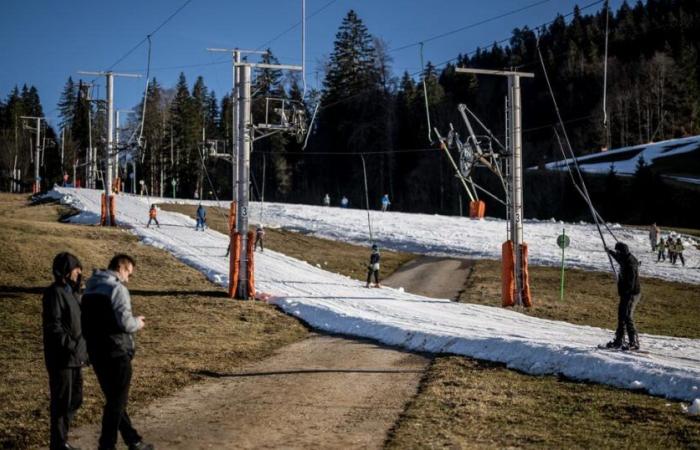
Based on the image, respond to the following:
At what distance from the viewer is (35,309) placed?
19.9 metres

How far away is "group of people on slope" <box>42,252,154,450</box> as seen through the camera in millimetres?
7438

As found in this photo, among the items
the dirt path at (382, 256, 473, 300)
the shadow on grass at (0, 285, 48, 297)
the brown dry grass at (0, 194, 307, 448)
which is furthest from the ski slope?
the shadow on grass at (0, 285, 48, 297)

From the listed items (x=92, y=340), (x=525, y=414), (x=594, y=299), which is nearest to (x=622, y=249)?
(x=525, y=414)

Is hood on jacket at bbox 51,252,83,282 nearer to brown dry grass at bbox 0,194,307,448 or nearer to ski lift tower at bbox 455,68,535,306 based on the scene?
brown dry grass at bbox 0,194,307,448

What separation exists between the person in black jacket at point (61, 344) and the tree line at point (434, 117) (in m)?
71.0

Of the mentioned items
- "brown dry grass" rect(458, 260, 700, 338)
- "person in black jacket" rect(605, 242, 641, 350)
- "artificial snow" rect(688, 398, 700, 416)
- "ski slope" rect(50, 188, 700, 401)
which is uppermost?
"person in black jacket" rect(605, 242, 641, 350)

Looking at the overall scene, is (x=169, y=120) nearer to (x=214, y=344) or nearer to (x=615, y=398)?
(x=214, y=344)

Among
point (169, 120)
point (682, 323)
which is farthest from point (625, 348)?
point (169, 120)

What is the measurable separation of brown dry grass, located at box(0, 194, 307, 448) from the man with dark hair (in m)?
2.08

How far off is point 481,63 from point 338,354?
122 meters

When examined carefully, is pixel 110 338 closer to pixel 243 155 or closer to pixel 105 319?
pixel 105 319

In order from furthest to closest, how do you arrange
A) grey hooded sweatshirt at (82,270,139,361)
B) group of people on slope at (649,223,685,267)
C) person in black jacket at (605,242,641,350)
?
group of people on slope at (649,223,685,267) → person in black jacket at (605,242,641,350) → grey hooded sweatshirt at (82,270,139,361)

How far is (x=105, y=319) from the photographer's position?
24.3 ft

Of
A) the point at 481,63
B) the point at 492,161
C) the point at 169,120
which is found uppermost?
the point at 481,63
